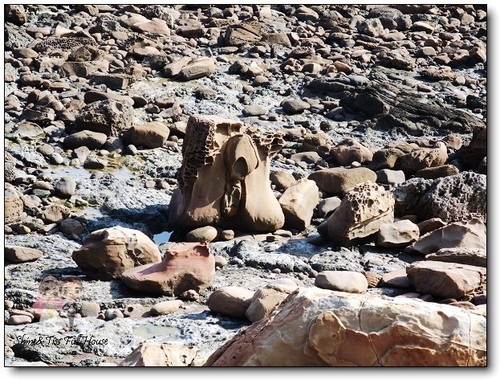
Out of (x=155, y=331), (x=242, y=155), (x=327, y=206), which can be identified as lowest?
(x=155, y=331)

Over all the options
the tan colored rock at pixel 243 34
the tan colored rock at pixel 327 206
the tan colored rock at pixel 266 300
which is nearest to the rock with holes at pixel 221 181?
the tan colored rock at pixel 327 206

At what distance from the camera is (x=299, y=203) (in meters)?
6.33

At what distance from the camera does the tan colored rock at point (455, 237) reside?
557cm

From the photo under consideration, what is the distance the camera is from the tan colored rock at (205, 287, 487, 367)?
317cm

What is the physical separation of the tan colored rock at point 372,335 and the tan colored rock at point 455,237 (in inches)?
93.0

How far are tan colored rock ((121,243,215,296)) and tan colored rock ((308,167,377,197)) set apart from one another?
198 centimetres

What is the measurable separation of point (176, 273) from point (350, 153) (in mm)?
2906

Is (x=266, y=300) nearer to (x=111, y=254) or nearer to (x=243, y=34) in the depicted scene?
(x=111, y=254)

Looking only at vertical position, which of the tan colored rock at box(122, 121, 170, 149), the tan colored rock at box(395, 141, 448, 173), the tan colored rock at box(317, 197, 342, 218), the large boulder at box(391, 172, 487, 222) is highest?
the tan colored rock at box(122, 121, 170, 149)

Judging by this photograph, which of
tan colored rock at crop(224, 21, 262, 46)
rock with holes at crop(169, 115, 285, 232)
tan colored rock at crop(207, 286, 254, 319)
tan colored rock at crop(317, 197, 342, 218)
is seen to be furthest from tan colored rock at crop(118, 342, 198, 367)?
tan colored rock at crop(224, 21, 262, 46)

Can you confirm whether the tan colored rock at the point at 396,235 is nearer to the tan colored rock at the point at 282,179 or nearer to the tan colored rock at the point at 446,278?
the tan colored rock at the point at 446,278

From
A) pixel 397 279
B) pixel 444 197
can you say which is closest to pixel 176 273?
pixel 397 279

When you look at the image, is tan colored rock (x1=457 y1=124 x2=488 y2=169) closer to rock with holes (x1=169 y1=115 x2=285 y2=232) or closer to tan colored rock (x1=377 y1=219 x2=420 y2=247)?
tan colored rock (x1=377 y1=219 x2=420 y2=247)

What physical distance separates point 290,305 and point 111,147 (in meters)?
4.28
